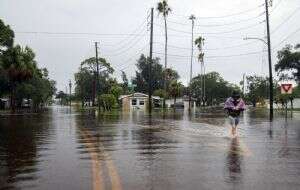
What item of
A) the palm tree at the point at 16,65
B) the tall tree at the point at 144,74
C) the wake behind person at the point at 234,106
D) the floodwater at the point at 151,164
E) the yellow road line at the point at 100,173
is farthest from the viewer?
the tall tree at the point at 144,74

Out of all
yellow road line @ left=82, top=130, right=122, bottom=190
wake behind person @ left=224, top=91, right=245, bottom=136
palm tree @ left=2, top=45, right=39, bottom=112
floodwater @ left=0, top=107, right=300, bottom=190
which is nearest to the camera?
yellow road line @ left=82, top=130, right=122, bottom=190

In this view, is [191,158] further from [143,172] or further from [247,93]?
[247,93]

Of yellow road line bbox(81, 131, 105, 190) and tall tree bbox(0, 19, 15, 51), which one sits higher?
tall tree bbox(0, 19, 15, 51)

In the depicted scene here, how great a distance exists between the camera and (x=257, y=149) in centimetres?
1554

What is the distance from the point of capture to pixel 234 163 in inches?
486

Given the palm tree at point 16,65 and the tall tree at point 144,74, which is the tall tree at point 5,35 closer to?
the palm tree at point 16,65

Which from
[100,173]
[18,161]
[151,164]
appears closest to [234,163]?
[151,164]

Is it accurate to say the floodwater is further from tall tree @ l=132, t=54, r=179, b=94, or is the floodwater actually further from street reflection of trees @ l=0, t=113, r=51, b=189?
tall tree @ l=132, t=54, r=179, b=94

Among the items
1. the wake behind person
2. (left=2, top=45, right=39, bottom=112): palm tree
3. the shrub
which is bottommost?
the wake behind person

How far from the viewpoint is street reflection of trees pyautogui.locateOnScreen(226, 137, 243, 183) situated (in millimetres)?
10414

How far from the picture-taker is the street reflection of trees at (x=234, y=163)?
34.2 ft

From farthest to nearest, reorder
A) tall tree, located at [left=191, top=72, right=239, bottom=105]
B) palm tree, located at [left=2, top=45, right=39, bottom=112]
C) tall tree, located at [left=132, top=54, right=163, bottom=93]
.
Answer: tall tree, located at [left=191, top=72, right=239, bottom=105], tall tree, located at [left=132, top=54, right=163, bottom=93], palm tree, located at [left=2, top=45, right=39, bottom=112]

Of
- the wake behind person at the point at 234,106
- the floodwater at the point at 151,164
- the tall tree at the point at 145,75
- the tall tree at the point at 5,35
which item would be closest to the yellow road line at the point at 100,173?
the floodwater at the point at 151,164

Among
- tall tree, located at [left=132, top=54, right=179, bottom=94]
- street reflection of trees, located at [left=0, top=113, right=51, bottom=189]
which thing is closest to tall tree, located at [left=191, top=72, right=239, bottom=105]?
tall tree, located at [left=132, top=54, right=179, bottom=94]
